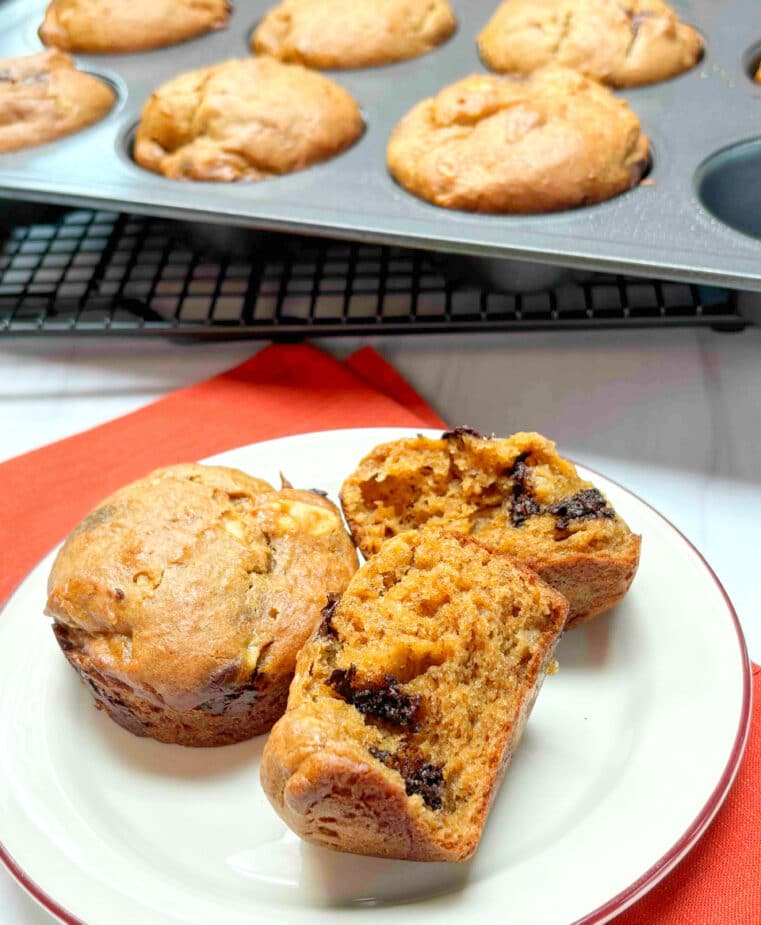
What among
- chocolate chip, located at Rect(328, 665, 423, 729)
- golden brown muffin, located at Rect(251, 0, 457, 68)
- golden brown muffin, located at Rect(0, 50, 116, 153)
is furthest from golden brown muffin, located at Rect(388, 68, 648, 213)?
chocolate chip, located at Rect(328, 665, 423, 729)

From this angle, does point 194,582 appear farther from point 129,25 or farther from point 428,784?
point 129,25

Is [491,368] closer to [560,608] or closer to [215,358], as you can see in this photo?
[215,358]

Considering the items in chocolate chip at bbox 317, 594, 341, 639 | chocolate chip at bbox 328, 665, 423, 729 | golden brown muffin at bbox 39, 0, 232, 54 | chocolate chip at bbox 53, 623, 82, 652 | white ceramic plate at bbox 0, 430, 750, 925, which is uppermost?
golden brown muffin at bbox 39, 0, 232, 54

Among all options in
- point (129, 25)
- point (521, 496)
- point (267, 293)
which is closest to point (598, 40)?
point (267, 293)

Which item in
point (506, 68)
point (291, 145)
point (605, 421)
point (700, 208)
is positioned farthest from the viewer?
point (506, 68)

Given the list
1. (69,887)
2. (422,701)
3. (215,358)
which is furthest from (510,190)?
(69,887)

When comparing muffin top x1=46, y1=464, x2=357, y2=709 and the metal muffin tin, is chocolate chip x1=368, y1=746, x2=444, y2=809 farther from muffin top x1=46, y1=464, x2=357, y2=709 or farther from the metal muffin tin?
the metal muffin tin

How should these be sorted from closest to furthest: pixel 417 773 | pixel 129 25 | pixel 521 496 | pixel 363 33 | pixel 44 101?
pixel 417 773, pixel 521 496, pixel 44 101, pixel 363 33, pixel 129 25
